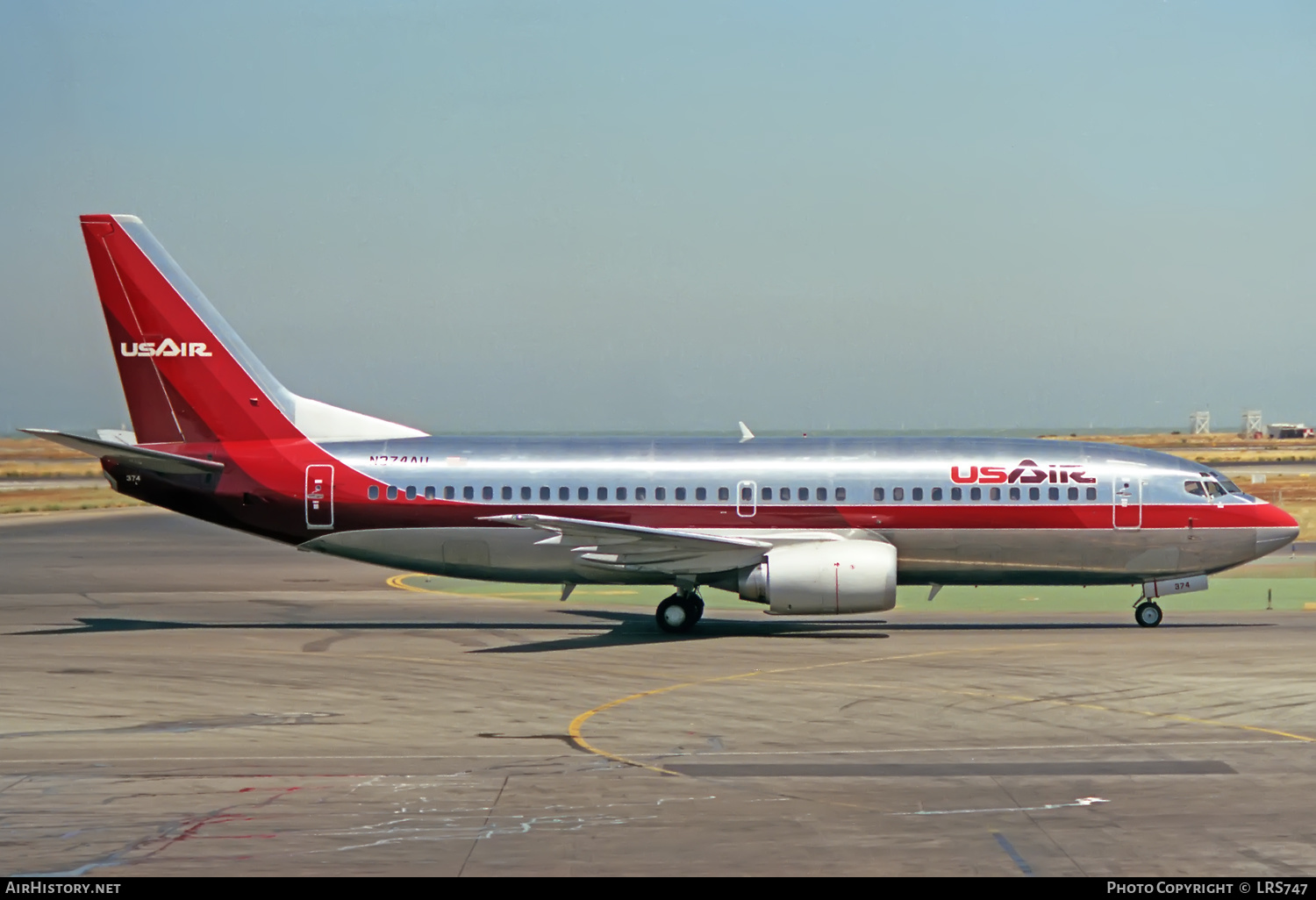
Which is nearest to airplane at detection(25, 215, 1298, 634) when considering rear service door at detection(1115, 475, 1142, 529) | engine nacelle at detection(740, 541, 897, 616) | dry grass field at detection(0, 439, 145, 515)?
rear service door at detection(1115, 475, 1142, 529)

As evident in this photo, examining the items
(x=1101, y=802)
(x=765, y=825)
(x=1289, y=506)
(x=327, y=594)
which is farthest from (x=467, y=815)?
(x=1289, y=506)

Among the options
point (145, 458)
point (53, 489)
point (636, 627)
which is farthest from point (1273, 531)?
point (53, 489)

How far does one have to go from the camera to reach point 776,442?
34.4 m

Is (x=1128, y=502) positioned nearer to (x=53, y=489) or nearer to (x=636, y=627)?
(x=636, y=627)

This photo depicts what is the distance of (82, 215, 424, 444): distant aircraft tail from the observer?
3428cm

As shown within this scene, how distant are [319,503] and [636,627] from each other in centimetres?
801

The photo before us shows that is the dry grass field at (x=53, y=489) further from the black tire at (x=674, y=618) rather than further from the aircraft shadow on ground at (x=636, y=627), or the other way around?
the black tire at (x=674, y=618)

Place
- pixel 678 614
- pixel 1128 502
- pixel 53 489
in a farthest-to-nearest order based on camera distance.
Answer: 1. pixel 53 489
2. pixel 1128 502
3. pixel 678 614

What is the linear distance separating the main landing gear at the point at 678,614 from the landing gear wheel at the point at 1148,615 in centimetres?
1015

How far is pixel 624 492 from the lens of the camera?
3362 cm

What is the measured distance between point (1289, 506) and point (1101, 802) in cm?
6127

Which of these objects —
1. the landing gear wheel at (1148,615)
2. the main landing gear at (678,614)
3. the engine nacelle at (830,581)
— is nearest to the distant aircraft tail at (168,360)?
the main landing gear at (678,614)

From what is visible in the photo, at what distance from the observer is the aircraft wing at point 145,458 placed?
3198 cm
